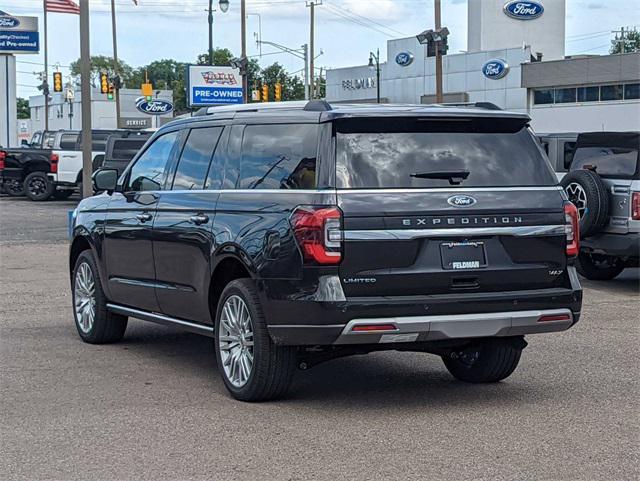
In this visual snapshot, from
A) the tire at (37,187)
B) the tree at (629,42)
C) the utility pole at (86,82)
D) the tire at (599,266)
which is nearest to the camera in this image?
the tire at (599,266)

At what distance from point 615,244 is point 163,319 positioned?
684 centimetres

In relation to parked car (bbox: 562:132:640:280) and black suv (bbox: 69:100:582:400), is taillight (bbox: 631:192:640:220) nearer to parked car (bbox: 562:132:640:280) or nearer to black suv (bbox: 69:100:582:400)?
parked car (bbox: 562:132:640:280)

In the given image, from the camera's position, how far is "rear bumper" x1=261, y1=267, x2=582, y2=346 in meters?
6.91

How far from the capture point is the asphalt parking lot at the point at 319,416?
6.03 metres

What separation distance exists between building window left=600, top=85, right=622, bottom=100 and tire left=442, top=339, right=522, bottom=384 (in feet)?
174

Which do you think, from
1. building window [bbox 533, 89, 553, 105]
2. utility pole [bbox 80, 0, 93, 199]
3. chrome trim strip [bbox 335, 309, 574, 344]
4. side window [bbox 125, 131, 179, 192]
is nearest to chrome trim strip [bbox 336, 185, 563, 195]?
chrome trim strip [bbox 335, 309, 574, 344]

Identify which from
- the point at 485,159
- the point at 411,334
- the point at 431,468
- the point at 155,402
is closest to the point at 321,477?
the point at 431,468

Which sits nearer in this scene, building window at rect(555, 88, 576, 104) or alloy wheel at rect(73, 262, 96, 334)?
alloy wheel at rect(73, 262, 96, 334)

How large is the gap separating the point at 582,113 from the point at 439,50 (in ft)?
104

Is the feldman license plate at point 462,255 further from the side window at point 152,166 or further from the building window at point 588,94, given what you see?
the building window at point 588,94

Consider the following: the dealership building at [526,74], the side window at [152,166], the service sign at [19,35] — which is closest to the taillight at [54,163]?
the side window at [152,166]

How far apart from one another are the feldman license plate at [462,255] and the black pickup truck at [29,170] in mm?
27921

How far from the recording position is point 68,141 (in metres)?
34.3

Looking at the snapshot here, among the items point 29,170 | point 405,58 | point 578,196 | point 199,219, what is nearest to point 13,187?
point 29,170
